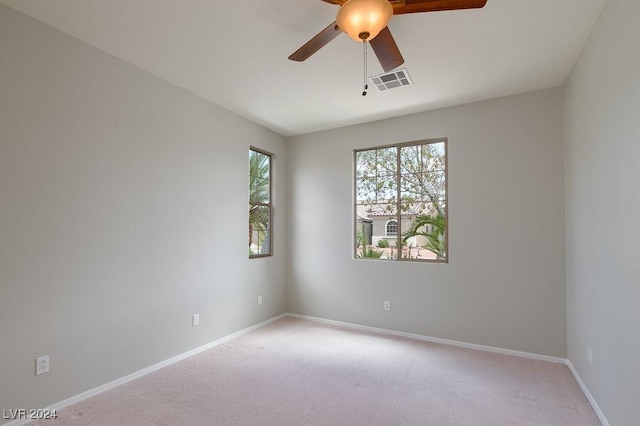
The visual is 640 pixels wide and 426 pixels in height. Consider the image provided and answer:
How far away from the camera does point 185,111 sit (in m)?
3.43

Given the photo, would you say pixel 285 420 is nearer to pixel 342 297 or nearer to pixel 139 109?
pixel 342 297

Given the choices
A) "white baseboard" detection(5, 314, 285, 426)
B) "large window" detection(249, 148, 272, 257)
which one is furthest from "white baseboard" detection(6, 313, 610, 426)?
"large window" detection(249, 148, 272, 257)

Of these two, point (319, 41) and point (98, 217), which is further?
point (98, 217)

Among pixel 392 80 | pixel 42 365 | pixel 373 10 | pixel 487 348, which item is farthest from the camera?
pixel 487 348

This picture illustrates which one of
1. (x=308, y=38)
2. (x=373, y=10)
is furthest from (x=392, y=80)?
(x=373, y=10)

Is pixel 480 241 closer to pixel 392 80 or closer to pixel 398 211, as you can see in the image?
pixel 398 211

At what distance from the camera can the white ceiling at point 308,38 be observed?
2.17 metres

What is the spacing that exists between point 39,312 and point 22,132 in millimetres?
1263

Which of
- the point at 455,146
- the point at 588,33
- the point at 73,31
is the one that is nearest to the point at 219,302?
the point at 73,31

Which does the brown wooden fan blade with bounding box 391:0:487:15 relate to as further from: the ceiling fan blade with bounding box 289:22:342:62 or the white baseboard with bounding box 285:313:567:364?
the white baseboard with bounding box 285:313:567:364

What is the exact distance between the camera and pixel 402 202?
4.21m

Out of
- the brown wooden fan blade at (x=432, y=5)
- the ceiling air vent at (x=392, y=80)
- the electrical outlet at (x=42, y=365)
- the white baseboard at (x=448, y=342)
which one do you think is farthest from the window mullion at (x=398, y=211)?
the electrical outlet at (x=42, y=365)

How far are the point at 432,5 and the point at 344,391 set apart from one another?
2760 mm

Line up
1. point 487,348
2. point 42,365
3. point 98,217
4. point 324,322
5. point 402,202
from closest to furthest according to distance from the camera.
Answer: point 42,365 < point 98,217 < point 487,348 < point 402,202 < point 324,322
